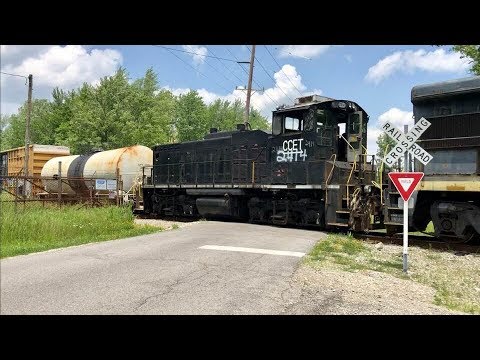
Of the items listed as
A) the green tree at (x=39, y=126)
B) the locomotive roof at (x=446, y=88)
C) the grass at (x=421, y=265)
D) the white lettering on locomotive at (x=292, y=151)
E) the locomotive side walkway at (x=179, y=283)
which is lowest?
the grass at (x=421, y=265)

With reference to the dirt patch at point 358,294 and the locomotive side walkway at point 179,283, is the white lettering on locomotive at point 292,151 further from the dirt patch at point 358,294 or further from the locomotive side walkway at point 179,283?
the dirt patch at point 358,294

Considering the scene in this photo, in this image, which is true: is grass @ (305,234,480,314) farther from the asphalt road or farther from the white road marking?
the asphalt road

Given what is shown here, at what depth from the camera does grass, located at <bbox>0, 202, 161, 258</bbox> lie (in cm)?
848

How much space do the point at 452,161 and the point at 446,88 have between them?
6.53 ft

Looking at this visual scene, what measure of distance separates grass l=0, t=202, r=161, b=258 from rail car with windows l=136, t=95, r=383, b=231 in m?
4.03

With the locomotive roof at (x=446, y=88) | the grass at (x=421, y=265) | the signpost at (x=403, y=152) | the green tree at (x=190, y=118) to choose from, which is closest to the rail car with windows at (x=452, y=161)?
the locomotive roof at (x=446, y=88)

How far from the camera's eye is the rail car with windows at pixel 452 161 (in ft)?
35.7

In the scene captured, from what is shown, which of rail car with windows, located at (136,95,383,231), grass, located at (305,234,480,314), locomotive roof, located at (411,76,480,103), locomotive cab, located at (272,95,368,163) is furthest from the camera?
locomotive cab, located at (272,95,368,163)

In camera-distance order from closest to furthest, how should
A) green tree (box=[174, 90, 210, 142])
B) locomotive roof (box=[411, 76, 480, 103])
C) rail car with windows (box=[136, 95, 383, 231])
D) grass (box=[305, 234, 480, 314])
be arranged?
grass (box=[305, 234, 480, 314])
locomotive roof (box=[411, 76, 480, 103])
rail car with windows (box=[136, 95, 383, 231])
green tree (box=[174, 90, 210, 142])

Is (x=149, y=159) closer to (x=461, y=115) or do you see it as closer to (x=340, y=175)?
(x=340, y=175)

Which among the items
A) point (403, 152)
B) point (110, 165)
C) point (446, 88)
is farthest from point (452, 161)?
point (110, 165)

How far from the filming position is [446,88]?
37.8 feet

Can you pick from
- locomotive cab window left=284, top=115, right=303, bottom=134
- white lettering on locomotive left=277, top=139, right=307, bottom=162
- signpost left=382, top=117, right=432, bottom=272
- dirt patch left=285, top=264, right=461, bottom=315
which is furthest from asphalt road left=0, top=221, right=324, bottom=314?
locomotive cab window left=284, top=115, right=303, bottom=134

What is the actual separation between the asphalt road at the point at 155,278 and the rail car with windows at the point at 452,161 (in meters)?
3.69
